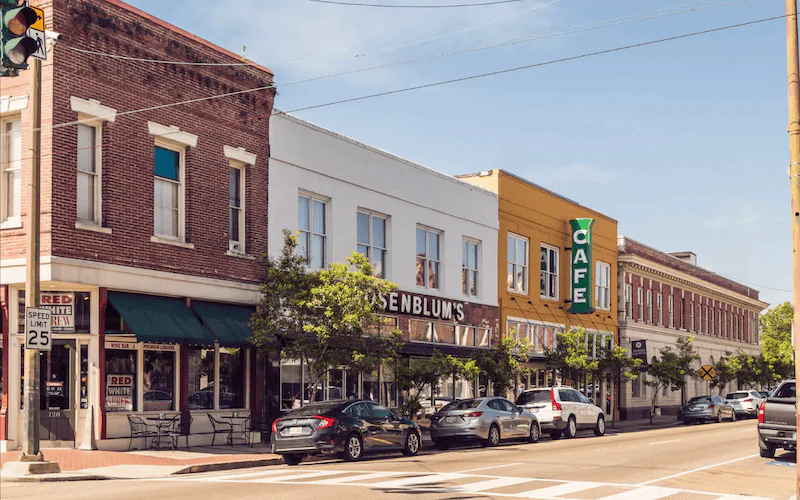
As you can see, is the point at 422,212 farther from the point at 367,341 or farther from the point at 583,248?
the point at 583,248

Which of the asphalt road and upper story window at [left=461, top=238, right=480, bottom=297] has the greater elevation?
upper story window at [left=461, top=238, right=480, bottom=297]

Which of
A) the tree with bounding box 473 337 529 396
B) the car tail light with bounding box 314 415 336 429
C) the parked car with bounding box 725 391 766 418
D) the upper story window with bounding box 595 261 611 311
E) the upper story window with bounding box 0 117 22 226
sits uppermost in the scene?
the upper story window with bounding box 0 117 22 226

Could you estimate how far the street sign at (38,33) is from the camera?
1170 cm

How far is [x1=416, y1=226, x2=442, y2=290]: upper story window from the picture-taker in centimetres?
3438

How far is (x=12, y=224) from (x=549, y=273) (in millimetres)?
27998

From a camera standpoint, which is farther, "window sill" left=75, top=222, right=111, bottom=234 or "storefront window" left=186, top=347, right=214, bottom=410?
"storefront window" left=186, top=347, right=214, bottom=410

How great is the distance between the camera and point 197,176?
24.4 m

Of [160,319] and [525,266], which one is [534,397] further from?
[160,319]

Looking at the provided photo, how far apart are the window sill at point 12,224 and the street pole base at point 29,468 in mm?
6150

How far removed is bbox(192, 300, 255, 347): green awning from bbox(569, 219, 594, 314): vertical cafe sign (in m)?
23.7

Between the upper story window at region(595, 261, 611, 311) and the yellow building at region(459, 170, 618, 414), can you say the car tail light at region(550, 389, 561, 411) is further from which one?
the upper story window at region(595, 261, 611, 311)

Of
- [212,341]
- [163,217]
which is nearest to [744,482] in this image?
[212,341]

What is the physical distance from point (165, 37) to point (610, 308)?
110 ft

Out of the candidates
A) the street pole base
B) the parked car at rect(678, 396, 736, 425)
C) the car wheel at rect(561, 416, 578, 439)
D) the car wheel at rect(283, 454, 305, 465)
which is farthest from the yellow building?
the street pole base
